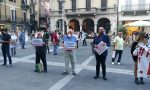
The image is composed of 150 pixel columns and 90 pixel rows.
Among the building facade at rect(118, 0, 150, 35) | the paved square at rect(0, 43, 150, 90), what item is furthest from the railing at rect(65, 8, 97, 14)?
the paved square at rect(0, 43, 150, 90)

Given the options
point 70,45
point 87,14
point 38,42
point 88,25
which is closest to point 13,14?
point 88,25

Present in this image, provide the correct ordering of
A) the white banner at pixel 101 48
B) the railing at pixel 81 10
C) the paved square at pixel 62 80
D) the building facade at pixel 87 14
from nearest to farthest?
the paved square at pixel 62 80, the white banner at pixel 101 48, the building facade at pixel 87 14, the railing at pixel 81 10

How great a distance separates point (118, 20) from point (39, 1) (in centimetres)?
2875

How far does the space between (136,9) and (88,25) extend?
8593mm

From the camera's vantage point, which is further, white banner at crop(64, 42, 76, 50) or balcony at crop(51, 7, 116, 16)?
balcony at crop(51, 7, 116, 16)

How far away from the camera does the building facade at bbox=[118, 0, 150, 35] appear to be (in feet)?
114

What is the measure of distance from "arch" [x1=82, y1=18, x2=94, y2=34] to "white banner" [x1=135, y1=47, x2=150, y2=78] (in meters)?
32.3

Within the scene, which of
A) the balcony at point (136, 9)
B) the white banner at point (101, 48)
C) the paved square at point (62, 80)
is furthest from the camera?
the balcony at point (136, 9)

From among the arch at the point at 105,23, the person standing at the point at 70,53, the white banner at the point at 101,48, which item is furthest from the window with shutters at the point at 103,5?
the white banner at the point at 101,48

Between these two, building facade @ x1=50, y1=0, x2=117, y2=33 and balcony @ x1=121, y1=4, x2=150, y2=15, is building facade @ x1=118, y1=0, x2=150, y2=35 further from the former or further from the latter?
building facade @ x1=50, y1=0, x2=117, y2=33

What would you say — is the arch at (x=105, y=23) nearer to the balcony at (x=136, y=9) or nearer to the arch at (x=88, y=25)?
the arch at (x=88, y=25)

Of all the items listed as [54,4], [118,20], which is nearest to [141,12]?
[118,20]

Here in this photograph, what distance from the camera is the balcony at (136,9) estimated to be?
3456 centimetres

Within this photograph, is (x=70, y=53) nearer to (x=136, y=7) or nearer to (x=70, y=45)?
(x=70, y=45)
